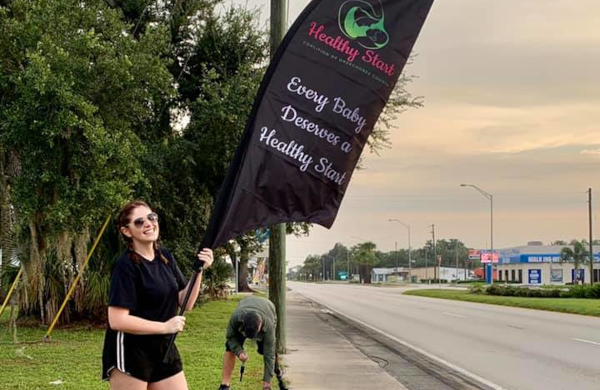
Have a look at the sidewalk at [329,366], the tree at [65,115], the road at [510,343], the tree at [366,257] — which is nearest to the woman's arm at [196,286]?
the sidewalk at [329,366]

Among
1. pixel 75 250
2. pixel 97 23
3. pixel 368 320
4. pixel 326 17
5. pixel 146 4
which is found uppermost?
pixel 146 4

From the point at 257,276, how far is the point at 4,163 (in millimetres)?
42303

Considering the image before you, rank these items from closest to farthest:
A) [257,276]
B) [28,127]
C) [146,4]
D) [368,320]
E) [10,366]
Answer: [10,366] < [28,127] < [146,4] < [368,320] < [257,276]

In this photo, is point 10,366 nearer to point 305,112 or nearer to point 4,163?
point 4,163

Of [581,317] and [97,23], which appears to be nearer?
[97,23]

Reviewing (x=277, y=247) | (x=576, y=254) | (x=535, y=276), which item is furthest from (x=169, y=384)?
(x=576, y=254)

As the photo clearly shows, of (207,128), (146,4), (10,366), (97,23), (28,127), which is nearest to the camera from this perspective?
(10,366)

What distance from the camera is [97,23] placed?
1520cm

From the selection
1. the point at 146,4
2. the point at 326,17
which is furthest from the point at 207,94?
the point at 326,17

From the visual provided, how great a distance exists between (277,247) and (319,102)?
318 inches

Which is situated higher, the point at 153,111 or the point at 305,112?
the point at 153,111

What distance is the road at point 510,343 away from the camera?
11844 millimetres

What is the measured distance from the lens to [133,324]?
13.5 feet

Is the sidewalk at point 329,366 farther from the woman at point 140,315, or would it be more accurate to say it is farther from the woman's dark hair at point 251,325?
the woman at point 140,315
